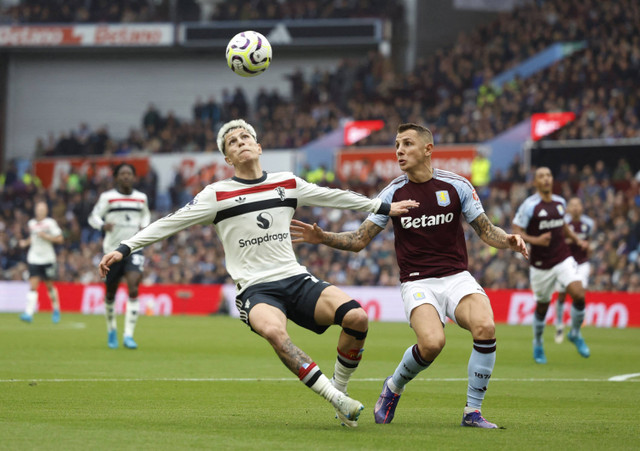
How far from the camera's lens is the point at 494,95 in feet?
116

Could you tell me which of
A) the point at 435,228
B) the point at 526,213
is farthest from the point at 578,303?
the point at 435,228

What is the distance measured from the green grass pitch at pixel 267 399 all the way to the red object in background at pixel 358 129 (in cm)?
1844

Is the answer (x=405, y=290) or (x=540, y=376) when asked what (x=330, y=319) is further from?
(x=540, y=376)

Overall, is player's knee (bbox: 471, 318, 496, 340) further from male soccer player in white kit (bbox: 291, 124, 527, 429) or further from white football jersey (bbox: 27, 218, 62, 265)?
white football jersey (bbox: 27, 218, 62, 265)

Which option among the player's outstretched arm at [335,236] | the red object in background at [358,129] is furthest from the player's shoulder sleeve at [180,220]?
the red object in background at [358,129]

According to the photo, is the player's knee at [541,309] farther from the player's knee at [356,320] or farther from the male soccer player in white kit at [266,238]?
the player's knee at [356,320]

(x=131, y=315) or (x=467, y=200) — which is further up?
(x=467, y=200)

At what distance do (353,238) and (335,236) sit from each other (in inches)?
6.4

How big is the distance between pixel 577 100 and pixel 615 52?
2.34 m

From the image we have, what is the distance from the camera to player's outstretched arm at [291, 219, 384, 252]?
8.81 metres

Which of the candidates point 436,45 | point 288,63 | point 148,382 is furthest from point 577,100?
point 148,382

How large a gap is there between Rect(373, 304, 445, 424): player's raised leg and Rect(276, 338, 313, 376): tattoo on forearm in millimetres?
979

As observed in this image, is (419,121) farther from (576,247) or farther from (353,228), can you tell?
(576,247)

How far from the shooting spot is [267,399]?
33.0ft
